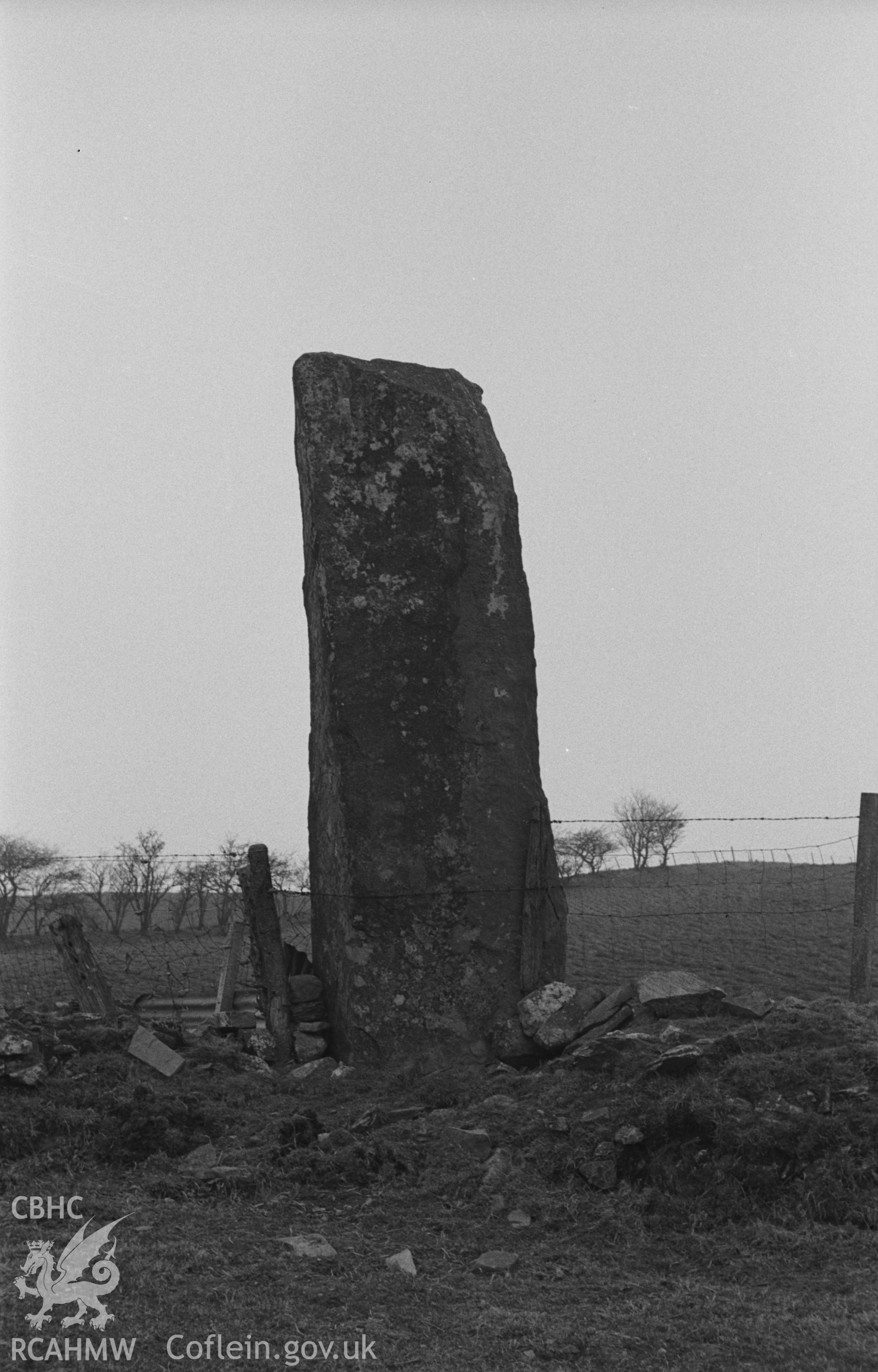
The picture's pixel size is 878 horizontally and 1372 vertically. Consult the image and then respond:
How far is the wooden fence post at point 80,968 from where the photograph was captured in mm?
9273

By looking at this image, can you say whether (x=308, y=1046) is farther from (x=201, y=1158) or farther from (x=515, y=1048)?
(x=201, y=1158)

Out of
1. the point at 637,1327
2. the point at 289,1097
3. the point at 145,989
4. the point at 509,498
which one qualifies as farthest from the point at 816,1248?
the point at 145,989

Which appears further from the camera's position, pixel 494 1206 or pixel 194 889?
pixel 194 889

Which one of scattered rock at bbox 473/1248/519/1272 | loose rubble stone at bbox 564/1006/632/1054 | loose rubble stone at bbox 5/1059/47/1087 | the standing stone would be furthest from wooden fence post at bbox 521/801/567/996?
scattered rock at bbox 473/1248/519/1272

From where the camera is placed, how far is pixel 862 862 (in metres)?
8.95

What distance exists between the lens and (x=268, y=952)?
357 inches

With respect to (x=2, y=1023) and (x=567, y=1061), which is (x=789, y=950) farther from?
(x=2, y=1023)

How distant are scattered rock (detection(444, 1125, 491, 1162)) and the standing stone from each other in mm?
2110

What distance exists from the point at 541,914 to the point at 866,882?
2.63 m

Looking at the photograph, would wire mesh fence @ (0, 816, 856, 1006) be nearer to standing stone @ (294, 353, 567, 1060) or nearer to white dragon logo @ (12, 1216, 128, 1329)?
standing stone @ (294, 353, 567, 1060)

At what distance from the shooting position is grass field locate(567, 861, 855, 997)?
1225 centimetres

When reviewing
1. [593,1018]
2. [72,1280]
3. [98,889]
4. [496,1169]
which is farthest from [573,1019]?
[98,889]

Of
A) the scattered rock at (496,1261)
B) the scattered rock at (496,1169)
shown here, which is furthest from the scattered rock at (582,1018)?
the scattered rock at (496,1261)

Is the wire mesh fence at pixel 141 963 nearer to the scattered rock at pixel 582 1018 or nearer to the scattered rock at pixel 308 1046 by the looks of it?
the scattered rock at pixel 308 1046
